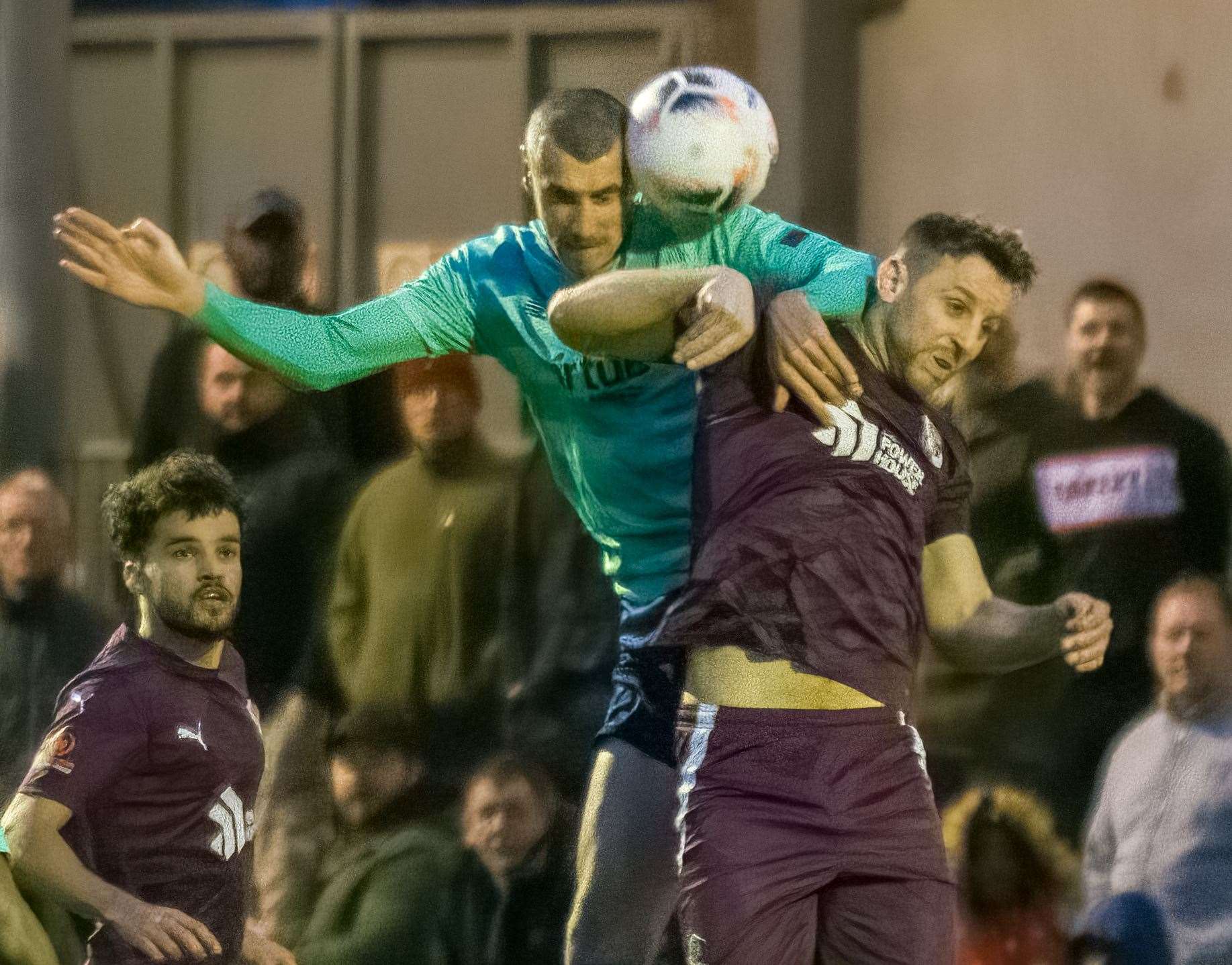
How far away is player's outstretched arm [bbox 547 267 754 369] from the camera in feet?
8.86

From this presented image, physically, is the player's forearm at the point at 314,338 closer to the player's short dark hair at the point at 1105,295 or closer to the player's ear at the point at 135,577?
the player's ear at the point at 135,577

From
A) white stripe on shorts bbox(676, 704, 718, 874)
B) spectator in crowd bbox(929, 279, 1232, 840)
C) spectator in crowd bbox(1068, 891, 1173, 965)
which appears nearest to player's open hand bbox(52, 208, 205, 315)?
white stripe on shorts bbox(676, 704, 718, 874)

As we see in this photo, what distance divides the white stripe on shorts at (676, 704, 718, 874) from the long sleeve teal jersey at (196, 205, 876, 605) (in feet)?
2.00

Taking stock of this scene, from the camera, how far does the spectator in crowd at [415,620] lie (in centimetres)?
420

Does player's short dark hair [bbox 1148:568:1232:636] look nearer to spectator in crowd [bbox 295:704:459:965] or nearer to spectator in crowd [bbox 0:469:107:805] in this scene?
spectator in crowd [bbox 295:704:459:965]

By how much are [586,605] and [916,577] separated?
1.37m

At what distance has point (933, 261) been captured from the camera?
2957 mm

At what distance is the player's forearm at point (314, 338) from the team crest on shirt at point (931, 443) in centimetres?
108

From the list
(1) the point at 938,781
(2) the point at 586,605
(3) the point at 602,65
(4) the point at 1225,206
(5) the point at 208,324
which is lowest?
(1) the point at 938,781

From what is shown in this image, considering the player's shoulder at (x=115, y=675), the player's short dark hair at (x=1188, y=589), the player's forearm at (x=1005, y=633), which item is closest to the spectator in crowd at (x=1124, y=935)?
the player's short dark hair at (x=1188, y=589)

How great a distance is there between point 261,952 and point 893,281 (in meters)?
2.16

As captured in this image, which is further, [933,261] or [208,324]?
[208,324]

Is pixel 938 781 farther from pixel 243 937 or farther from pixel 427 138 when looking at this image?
pixel 427 138

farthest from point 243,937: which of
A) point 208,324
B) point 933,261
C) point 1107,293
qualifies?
point 1107,293
